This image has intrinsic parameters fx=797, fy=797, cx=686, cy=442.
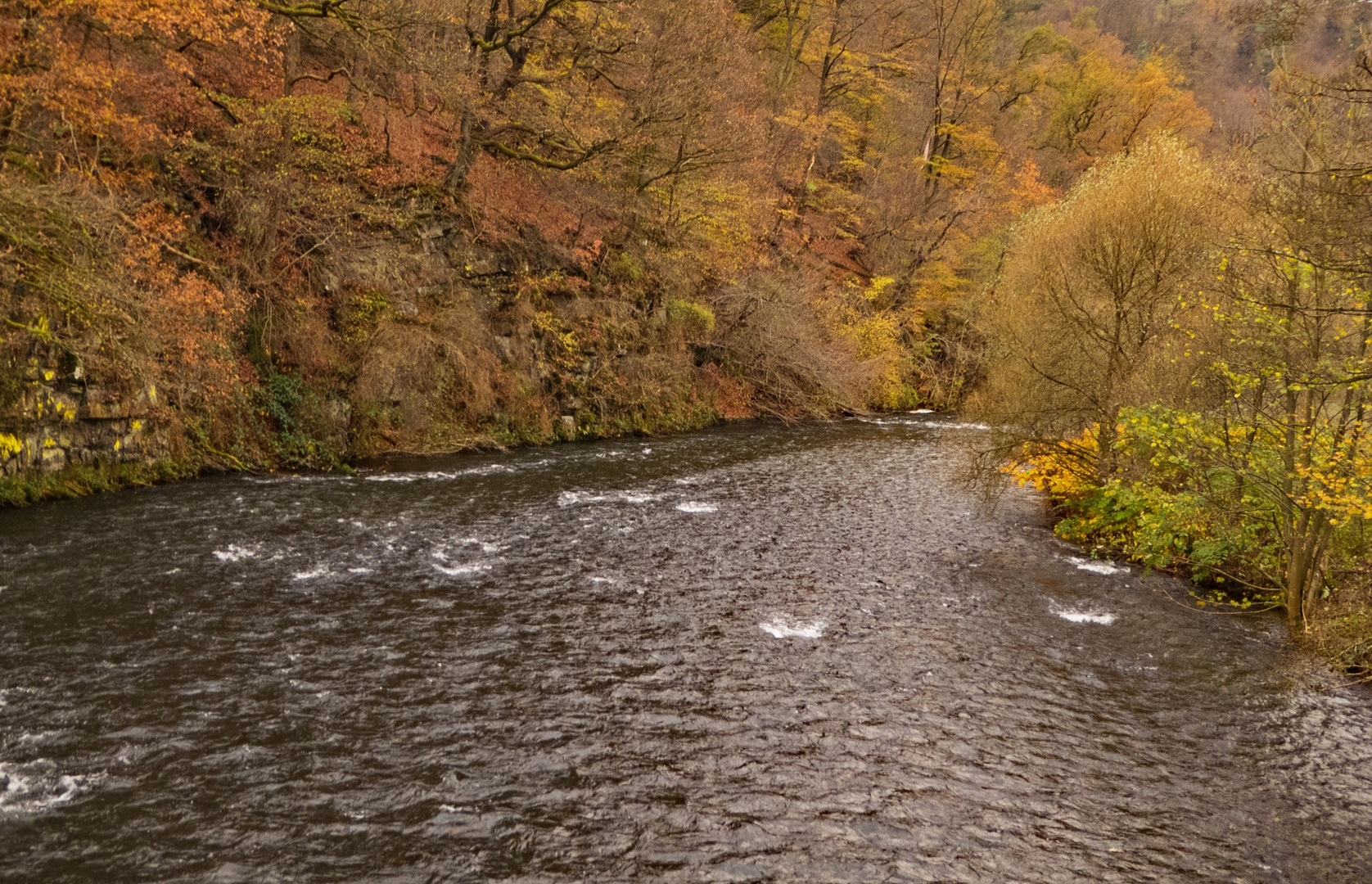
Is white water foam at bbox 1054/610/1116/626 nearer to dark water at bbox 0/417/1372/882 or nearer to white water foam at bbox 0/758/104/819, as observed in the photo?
dark water at bbox 0/417/1372/882

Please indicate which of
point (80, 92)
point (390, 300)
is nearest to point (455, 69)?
point (390, 300)

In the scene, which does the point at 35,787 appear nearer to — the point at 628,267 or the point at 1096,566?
the point at 1096,566

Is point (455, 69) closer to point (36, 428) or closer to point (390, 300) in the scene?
point (390, 300)

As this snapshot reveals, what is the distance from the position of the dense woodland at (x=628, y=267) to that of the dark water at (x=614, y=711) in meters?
2.66

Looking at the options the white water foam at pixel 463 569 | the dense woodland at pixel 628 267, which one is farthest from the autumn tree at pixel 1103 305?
the white water foam at pixel 463 569

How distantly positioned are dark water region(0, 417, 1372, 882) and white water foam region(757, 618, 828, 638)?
9cm

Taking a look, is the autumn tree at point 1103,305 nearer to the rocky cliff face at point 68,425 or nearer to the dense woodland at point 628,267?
the dense woodland at point 628,267

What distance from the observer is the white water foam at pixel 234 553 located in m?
12.1

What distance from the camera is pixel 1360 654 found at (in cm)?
1104

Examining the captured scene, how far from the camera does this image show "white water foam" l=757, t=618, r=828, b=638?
11297mm

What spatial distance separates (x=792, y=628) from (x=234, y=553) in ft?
28.2

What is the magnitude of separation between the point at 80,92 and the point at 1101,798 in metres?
18.7

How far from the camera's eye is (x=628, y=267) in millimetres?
28938

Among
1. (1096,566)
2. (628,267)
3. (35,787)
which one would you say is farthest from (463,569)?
(628,267)
